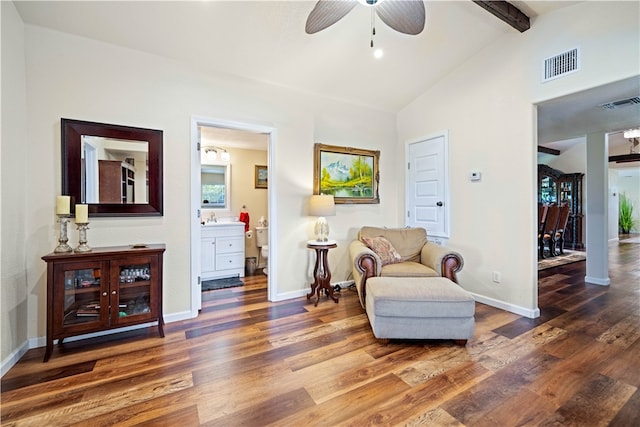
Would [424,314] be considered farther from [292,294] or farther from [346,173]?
[346,173]

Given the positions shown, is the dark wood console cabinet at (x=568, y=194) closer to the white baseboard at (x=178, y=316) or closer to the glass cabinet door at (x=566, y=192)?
the glass cabinet door at (x=566, y=192)

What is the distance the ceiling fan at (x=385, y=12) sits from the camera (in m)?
1.87

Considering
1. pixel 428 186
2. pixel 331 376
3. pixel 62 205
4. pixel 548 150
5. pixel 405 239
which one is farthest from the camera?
pixel 548 150

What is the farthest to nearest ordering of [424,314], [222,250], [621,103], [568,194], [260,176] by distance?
[568,194]
[260,176]
[222,250]
[621,103]
[424,314]

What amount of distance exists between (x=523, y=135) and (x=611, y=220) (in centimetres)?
864

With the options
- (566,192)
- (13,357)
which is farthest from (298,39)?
(566,192)

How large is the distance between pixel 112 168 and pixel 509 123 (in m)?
4.02

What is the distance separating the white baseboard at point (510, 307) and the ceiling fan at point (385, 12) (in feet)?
9.38

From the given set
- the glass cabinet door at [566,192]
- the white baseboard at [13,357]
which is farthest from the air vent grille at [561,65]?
the glass cabinet door at [566,192]

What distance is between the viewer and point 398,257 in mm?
3357

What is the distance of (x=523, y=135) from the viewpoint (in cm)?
295

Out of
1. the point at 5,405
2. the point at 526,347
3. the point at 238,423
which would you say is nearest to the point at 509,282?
the point at 526,347

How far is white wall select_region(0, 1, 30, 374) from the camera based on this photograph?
200cm

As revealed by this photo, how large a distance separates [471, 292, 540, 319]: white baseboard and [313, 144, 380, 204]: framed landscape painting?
1.86 metres
